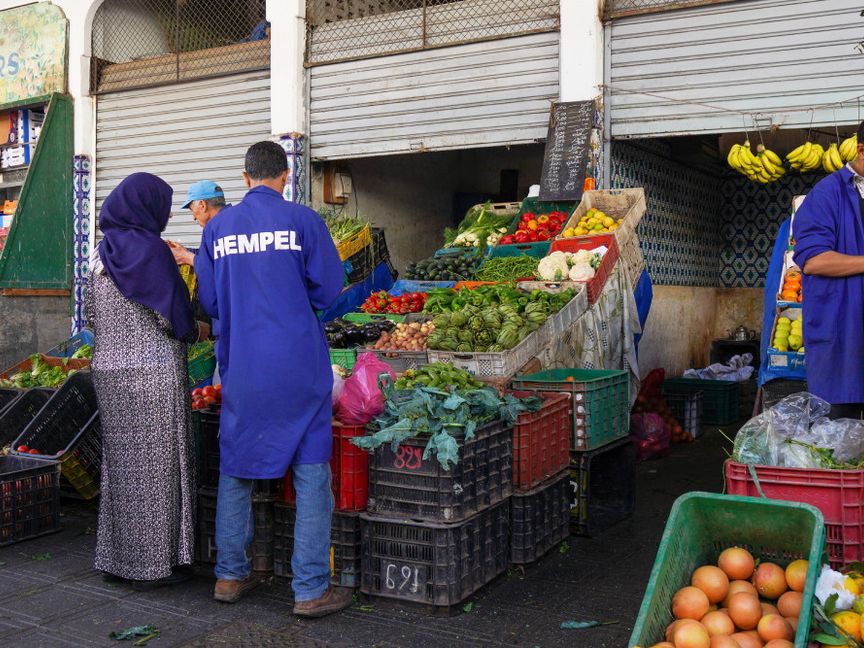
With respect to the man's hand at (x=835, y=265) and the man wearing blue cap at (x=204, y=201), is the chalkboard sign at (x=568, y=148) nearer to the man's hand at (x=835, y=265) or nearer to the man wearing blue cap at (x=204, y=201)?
the man wearing blue cap at (x=204, y=201)

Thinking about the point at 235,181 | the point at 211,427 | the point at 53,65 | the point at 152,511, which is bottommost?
the point at 152,511

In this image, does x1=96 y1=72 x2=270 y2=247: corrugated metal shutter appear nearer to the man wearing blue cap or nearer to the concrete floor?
the man wearing blue cap

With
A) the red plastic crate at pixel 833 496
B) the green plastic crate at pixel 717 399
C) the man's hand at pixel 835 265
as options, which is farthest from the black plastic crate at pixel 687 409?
the red plastic crate at pixel 833 496

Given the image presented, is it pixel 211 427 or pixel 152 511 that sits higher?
pixel 211 427

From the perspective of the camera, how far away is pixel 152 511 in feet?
14.4

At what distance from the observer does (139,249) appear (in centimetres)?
433

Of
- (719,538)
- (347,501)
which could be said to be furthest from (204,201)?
(719,538)

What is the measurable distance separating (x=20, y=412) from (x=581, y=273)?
14.6 feet

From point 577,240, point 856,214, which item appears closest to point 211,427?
point 856,214

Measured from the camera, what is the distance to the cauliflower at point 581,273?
698 cm

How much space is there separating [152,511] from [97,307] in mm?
1083

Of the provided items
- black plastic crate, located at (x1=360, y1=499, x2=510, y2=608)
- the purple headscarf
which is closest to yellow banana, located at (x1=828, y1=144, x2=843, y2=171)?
black plastic crate, located at (x1=360, y1=499, x2=510, y2=608)

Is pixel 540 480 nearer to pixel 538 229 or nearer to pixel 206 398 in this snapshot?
pixel 206 398

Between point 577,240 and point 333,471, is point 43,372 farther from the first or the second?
point 577,240
